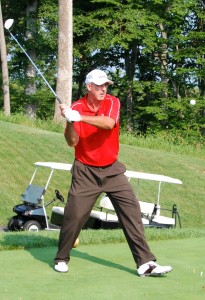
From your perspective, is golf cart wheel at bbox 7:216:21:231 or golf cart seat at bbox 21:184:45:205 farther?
golf cart seat at bbox 21:184:45:205

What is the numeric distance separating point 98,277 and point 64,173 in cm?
1286

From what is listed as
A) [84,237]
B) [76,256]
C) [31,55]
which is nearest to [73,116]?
[76,256]

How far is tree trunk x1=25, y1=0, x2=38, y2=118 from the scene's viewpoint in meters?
33.0

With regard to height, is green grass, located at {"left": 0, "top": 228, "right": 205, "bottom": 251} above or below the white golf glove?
below

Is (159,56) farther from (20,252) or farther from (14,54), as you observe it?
(20,252)

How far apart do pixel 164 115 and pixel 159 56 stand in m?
3.58

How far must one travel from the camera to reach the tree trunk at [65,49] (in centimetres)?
2331

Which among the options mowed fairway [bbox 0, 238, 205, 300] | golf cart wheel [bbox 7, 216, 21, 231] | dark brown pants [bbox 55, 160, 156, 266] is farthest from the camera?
golf cart wheel [bbox 7, 216, 21, 231]

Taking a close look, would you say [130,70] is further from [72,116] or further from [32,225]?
[72,116]

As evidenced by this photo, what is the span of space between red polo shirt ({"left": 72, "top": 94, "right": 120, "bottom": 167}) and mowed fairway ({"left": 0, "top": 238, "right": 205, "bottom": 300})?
923mm

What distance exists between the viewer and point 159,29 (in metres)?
34.5

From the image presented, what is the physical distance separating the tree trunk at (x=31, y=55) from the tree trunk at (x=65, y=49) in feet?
30.4

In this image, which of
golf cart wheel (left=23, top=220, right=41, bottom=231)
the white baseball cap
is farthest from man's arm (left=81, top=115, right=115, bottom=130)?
golf cart wheel (left=23, top=220, right=41, bottom=231)

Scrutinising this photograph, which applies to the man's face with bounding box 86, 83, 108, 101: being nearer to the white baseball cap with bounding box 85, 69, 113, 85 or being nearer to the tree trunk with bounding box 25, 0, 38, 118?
the white baseball cap with bounding box 85, 69, 113, 85
